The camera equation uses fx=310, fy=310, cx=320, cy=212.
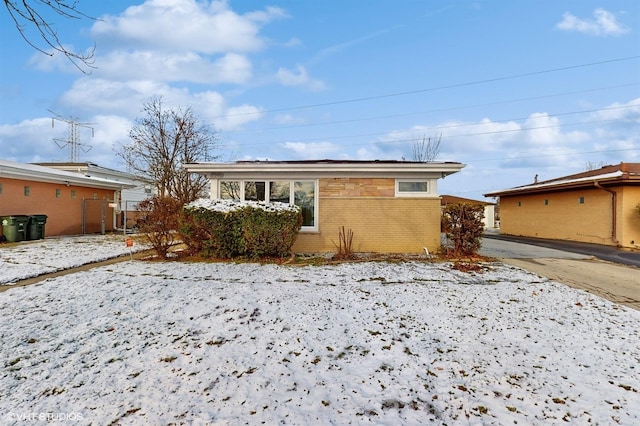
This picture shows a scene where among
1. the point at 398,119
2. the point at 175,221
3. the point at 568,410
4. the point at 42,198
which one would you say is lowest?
the point at 568,410

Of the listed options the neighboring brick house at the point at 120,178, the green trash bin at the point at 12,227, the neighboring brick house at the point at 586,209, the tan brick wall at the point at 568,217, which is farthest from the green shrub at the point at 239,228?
the neighboring brick house at the point at 120,178

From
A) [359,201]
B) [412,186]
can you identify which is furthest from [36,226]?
[412,186]

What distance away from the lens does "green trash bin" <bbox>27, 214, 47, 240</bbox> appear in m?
12.5

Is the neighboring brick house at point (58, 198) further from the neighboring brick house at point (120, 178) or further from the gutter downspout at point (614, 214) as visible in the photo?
the gutter downspout at point (614, 214)

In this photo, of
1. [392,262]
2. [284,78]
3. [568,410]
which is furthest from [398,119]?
[568,410]

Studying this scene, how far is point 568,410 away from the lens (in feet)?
7.93

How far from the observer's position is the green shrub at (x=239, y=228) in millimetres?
7680

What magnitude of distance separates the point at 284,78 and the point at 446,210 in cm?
1297

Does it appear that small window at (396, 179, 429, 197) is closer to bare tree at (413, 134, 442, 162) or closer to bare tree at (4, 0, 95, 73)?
bare tree at (4, 0, 95, 73)

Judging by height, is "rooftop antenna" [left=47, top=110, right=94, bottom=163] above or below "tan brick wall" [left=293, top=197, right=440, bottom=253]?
above

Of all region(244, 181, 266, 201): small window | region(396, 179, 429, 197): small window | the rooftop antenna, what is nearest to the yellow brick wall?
region(396, 179, 429, 197): small window

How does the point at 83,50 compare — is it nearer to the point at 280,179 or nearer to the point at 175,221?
the point at 175,221

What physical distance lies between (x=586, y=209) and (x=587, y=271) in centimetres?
846

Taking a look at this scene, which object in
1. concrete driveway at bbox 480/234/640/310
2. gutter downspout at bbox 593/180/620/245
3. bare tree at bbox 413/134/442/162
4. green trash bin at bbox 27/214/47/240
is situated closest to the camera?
concrete driveway at bbox 480/234/640/310
